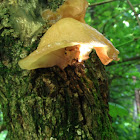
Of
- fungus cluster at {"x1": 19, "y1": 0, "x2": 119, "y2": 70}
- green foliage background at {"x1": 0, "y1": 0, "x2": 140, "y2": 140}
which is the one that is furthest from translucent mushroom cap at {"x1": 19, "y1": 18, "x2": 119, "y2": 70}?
green foliage background at {"x1": 0, "y1": 0, "x2": 140, "y2": 140}

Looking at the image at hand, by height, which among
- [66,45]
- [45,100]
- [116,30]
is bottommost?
[45,100]

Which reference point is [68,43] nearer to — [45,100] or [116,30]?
[45,100]

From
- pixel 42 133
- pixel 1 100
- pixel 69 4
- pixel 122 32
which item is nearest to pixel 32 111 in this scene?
pixel 42 133

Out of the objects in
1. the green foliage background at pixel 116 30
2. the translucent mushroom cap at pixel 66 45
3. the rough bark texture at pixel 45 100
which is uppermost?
the green foliage background at pixel 116 30

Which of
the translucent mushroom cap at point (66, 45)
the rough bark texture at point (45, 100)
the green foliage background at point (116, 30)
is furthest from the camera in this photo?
the green foliage background at point (116, 30)

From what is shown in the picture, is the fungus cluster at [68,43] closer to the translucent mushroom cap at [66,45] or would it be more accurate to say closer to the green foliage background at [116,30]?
the translucent mushroom cap at [66,45]

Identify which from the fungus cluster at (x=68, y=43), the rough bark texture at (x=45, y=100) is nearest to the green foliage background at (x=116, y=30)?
the rough bark texture at (x=45, y=100)

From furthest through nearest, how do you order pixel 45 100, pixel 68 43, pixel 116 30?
pixel 116 30 < pixel 45 100 < pixel 68 43

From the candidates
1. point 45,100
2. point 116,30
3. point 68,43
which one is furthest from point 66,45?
point 116,30

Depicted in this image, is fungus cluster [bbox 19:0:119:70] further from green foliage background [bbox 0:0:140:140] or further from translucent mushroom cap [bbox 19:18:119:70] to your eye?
green foliage background [bbox 0:0:140:140]

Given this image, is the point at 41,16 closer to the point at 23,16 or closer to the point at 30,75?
the point at 23,16
